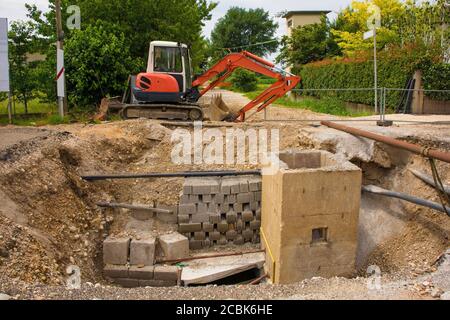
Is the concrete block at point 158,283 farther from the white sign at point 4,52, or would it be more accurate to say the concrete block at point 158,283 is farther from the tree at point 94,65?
the tree at point 94,65

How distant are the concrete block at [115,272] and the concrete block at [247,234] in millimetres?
2279

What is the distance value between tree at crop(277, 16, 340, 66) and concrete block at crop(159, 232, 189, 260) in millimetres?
22583

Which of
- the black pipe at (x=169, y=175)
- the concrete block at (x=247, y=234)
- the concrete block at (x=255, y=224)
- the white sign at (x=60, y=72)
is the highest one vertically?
the white sign at (x=60, y=72)

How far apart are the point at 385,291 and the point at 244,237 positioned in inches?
172

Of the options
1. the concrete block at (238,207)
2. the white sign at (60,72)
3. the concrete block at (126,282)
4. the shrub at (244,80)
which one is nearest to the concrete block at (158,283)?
the concrete block at (126,282)

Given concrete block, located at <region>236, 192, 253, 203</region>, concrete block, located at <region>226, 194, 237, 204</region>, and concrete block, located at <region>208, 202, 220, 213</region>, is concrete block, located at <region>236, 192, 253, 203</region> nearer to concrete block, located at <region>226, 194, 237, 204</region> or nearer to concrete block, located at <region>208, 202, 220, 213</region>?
concrete block, located at <region>226, 194, 237, 204</region>

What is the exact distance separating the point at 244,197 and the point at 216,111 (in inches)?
248

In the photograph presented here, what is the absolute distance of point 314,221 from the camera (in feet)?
22.4

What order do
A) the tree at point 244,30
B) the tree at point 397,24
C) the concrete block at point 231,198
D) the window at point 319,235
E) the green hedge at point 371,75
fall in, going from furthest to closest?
the tree at point 244,30
the tree at point 397,24
the green hedge at point 371,75
the concrete block at point 231,198
the window at point 319,235

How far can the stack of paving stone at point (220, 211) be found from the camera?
8.30 m

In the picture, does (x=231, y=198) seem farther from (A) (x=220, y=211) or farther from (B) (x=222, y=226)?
(B) (x=222, y=226)

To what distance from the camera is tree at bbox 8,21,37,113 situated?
1551cm

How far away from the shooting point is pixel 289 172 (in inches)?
258
